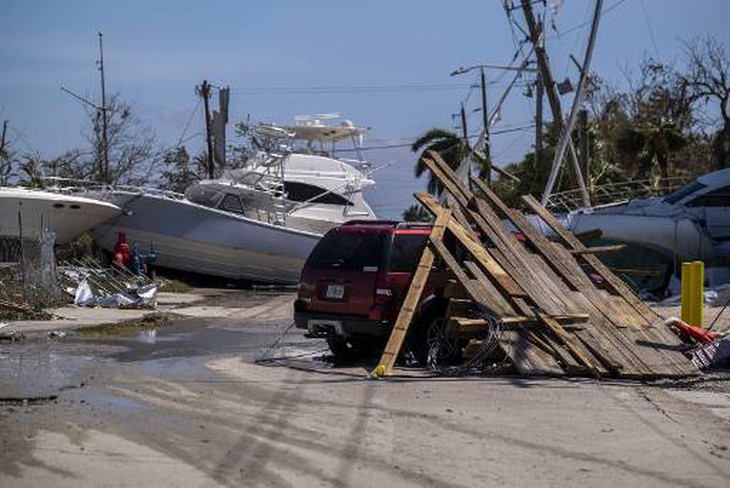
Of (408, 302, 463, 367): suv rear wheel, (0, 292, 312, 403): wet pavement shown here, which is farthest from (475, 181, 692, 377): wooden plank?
(0, 292, 312, 403): wet pavement

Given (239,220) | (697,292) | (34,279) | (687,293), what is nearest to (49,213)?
(239,220)

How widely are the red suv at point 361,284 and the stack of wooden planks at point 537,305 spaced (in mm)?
373

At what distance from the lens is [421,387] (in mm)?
9516

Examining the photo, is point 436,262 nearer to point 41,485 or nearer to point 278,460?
point 278,460

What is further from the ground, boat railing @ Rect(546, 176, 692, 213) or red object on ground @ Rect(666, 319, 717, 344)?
boat railing @ Rect(546, 176, 692, 213)

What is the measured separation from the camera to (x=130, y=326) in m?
16.0

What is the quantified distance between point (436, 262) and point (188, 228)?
18.0 metres

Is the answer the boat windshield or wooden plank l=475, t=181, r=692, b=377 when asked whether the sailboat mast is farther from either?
wooden plank l=475, t=181, r=692, b=377

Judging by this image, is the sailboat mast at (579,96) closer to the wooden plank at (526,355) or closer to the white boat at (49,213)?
the white boat at (49,213)

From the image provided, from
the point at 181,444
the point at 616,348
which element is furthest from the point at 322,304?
the point at 181,444

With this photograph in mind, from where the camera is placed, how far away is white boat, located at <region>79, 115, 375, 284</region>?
93.2 feet

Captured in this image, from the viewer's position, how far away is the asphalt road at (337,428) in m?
6.16

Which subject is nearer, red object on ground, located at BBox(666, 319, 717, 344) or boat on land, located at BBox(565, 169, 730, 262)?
red object on ground, located at BBox(666, 319, 717, 344)

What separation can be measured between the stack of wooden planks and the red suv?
1.22ft
